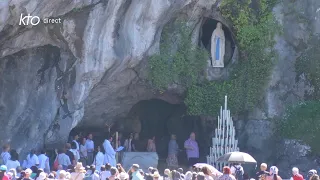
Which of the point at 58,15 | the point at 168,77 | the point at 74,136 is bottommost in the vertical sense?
the point at 74,136

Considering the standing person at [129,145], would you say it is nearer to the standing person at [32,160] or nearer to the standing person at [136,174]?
the standing person at [32,160]

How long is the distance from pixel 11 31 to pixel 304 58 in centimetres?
1032

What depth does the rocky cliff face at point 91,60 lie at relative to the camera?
2711 centimetres

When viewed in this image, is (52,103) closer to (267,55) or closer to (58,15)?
(58,15)

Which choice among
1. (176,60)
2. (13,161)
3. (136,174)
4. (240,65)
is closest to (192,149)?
(176,60)

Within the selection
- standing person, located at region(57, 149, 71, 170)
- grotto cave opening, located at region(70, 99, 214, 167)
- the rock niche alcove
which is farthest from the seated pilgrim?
standing person, located at region(57, 149, 71, 170)

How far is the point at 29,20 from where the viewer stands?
84.9 ft

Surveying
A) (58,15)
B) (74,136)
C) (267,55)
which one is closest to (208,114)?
(267,55)

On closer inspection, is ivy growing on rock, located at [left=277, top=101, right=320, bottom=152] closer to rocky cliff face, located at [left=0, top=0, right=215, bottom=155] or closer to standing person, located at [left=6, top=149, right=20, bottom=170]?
rocky cliff face, located at [left=0, top=0, right=215, bottom=155]

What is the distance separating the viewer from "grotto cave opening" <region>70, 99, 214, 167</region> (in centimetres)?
3191

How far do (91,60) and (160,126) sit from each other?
7174 mm

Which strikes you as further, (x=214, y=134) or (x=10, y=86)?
(x=214, y=134)

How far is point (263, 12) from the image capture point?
29.9 m

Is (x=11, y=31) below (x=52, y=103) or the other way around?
Result: the other way around
